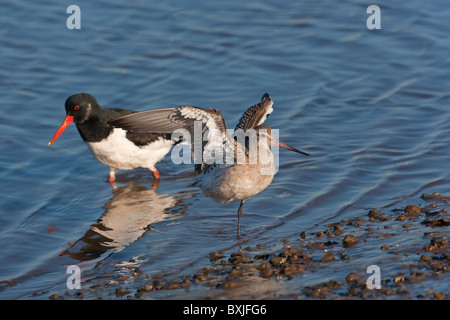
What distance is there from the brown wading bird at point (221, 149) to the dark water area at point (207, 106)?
1.77 ft

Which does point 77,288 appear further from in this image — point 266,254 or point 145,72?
point 145,72

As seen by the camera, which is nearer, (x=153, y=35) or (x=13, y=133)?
(x=13, y=133)

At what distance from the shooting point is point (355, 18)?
13227mm

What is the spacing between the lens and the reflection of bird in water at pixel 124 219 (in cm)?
672

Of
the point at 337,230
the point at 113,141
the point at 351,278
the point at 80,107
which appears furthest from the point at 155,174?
the point at 351,278

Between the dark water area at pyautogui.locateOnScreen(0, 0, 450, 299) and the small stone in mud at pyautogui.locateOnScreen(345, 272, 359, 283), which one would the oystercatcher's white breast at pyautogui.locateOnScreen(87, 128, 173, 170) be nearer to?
the dark water area at pyautogui.locateOnScreen(0, 0, 450, 299)

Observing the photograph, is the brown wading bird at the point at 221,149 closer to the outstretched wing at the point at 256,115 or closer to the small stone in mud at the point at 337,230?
the outstretched wing at the point at 256,115

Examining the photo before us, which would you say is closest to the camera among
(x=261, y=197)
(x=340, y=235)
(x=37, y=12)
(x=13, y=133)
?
(x=340, y=235)

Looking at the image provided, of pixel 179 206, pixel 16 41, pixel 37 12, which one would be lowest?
pixel 179 206

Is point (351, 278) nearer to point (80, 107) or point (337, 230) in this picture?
point (337, 230)

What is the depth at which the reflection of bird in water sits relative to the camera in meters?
6.72

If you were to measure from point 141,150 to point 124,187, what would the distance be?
1.81ft

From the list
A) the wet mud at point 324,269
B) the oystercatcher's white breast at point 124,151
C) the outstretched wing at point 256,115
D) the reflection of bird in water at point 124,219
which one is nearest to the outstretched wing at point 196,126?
the outstretched wing at point 256,115

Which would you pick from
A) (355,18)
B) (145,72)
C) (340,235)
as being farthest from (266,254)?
(355,18)
